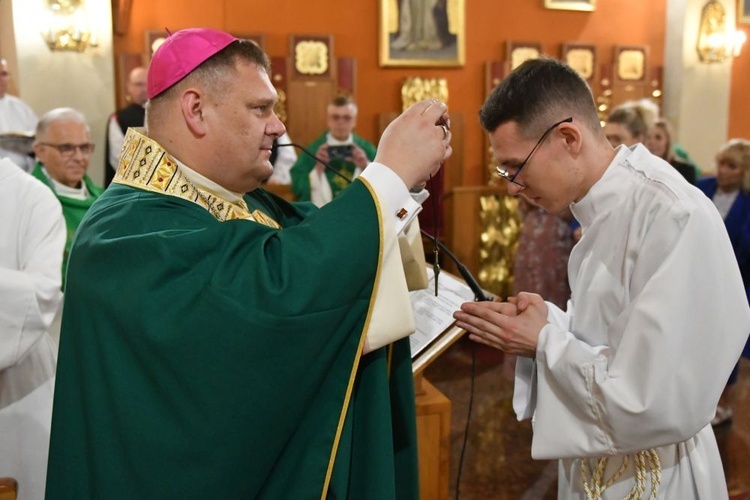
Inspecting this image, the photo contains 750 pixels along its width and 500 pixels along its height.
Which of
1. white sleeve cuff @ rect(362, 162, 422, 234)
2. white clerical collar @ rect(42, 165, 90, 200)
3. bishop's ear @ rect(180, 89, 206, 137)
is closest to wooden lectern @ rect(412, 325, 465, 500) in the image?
white sleeve cuff @ rect(362, 162, 422, 234)

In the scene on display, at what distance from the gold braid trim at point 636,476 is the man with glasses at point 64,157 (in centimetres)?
304

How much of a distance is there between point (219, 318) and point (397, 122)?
0.56 meters

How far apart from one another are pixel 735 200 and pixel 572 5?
16.3 ft

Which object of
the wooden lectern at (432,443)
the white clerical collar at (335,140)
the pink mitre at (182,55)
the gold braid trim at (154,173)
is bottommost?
the wooden lectern at (432,443)

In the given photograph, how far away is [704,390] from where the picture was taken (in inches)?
59.5

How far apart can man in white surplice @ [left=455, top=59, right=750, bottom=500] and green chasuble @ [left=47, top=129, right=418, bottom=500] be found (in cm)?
48

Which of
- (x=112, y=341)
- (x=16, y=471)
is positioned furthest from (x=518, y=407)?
(x=16, y=471)

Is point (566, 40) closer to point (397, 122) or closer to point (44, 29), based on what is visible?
point (44, 29)

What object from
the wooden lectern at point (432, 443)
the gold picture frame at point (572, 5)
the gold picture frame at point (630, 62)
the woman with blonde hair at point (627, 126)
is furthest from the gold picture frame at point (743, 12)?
the wooden lectern at point (432, 443)

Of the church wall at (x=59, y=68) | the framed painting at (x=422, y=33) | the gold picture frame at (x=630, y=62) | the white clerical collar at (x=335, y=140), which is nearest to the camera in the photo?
the white clerical collar at (x=335, y=140)

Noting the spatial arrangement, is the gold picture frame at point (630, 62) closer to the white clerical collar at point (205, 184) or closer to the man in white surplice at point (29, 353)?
the man in white surplice at point (29, 353)

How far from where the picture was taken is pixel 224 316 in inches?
55.1

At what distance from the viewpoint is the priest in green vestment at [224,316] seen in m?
1.42

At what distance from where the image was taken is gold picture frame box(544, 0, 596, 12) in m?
8.77
